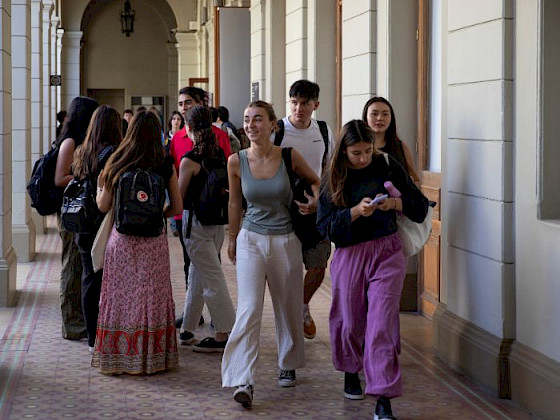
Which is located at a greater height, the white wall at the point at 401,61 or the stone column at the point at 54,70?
the stone column at the point at 54,70

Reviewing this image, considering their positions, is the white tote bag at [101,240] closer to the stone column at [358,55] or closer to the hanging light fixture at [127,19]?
the stone column at [358,55]

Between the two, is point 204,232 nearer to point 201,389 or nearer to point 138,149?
point 138,149

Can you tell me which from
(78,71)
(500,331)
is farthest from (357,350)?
(78,71)

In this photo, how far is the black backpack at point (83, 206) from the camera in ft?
23.8

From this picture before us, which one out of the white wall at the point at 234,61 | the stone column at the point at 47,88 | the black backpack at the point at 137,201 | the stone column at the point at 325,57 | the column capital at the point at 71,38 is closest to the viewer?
the black backpack at the point at 137,201

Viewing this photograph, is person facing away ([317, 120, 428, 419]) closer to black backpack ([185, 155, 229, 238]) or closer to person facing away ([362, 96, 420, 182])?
person facing away ([362, 96, 420, 182])

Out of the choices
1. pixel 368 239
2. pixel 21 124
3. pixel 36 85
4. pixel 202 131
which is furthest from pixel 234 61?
pixel 368 239

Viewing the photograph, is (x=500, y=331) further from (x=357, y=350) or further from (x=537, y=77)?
(x=537, y=77)

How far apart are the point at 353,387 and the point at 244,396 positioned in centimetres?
66

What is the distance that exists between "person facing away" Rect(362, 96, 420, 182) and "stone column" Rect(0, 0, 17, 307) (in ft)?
13.7

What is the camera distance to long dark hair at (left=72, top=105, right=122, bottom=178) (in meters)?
7.28

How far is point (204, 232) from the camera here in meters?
7.36

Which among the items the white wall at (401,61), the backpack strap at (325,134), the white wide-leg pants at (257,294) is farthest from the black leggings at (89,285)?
the white wall at (401,61)

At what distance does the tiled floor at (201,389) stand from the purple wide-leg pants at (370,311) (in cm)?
31
